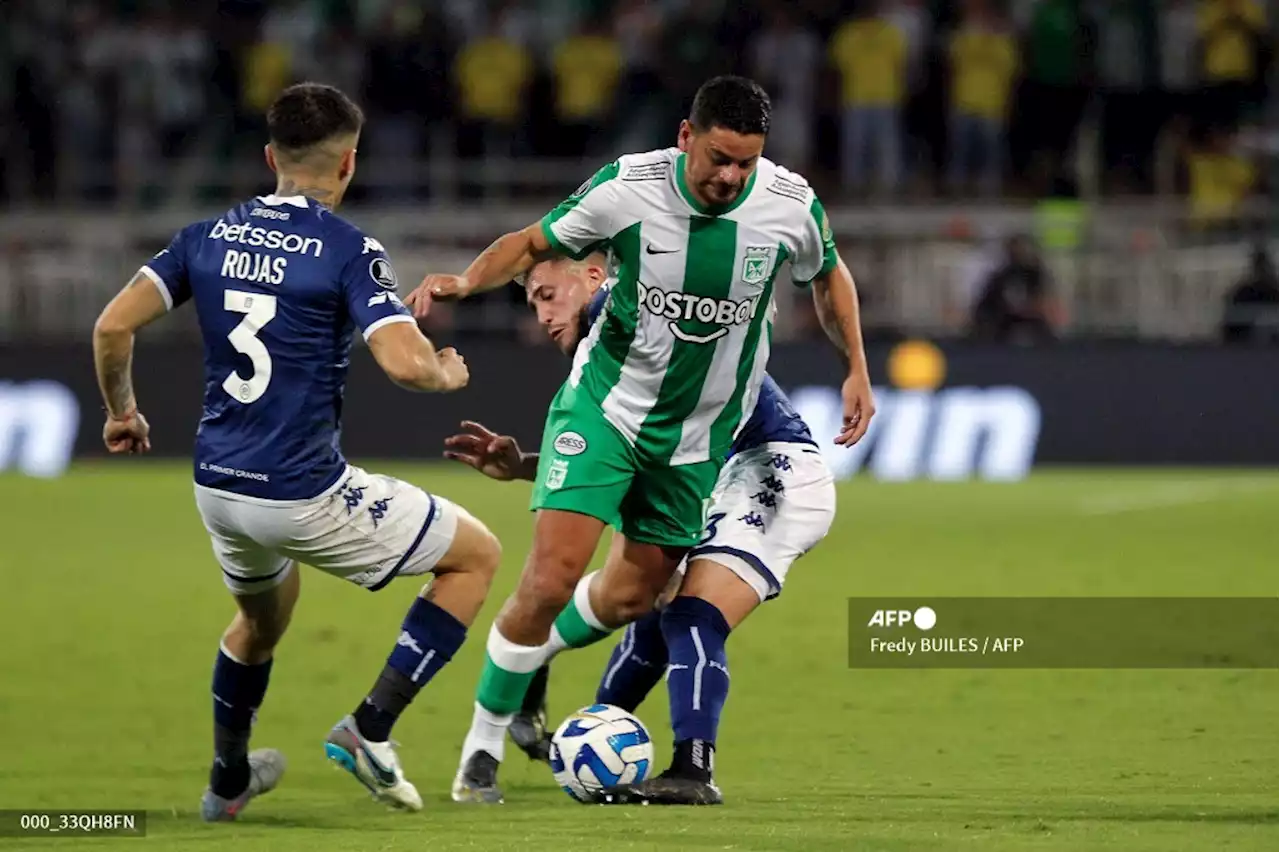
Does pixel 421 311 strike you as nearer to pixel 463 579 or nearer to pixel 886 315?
pixel 463 579

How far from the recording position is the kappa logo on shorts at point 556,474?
6684 mm

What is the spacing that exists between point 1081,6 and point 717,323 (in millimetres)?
15494

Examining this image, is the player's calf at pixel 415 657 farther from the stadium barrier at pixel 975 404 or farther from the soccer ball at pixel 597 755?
the stadium barrier at pixel 975 404

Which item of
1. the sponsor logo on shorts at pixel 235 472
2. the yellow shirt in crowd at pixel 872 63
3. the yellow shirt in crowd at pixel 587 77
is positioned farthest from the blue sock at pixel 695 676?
the yellow shirt in crowd at pixel 587 77

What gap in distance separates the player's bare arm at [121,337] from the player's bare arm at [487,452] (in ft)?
3.44

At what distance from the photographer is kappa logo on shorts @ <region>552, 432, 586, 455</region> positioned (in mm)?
6727

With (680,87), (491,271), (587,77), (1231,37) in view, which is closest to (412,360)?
(491,271)

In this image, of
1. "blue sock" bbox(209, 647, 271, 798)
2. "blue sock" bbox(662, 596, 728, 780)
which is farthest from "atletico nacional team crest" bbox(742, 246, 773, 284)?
"blue sock" bbox(209, 647, 271, 798)

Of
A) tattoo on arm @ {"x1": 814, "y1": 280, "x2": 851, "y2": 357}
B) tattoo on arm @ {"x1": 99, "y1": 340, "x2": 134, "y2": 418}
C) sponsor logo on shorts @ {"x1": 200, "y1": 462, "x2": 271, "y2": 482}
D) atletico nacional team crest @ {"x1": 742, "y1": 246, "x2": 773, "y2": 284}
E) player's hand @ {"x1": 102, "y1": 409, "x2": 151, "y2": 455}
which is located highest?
atletico nacional team crest @ {"x1": 742, "y1": 246, "x2": 773, "y2": 284}

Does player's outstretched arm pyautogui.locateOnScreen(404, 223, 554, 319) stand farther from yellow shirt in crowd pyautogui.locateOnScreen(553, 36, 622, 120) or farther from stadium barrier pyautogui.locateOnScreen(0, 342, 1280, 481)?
yellow shirt in crowd pyautogui.locateOnScreen(553, 36, 622, 120)

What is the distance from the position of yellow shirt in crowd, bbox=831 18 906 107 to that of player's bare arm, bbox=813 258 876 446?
13767mm

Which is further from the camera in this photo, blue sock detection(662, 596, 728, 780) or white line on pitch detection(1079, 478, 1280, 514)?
white line on pitch detection(1079, 478, 1280, 514)

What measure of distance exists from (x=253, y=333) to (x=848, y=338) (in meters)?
2.00

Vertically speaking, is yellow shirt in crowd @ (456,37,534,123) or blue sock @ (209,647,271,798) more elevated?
yellow shirt in crowd @ (456,37,534,123)
